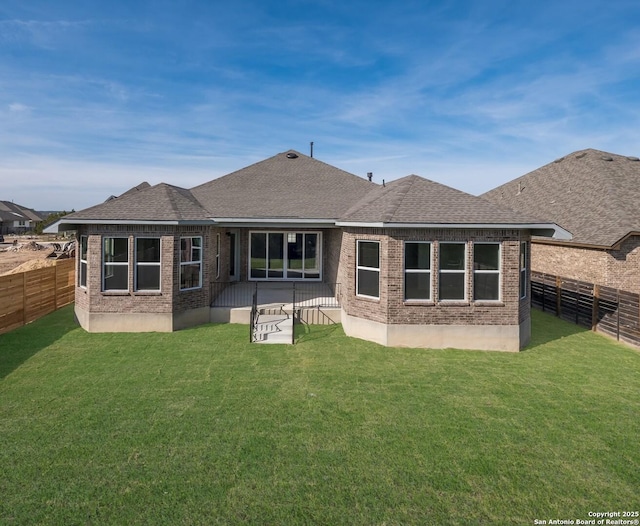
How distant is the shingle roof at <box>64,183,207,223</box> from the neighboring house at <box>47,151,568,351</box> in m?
0.03

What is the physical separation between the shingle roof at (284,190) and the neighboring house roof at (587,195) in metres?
8.70

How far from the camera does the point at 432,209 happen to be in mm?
10445

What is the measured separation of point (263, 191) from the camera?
15547 mm

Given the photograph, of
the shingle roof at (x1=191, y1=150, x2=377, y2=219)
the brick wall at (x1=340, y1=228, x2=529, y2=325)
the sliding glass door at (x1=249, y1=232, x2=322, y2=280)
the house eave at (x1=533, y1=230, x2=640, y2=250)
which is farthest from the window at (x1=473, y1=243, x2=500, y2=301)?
the sliding glass door at (x1=249, y1=232, x2=322, y2=280)

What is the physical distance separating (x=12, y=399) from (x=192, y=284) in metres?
5.74

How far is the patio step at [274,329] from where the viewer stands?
1059 centimetres

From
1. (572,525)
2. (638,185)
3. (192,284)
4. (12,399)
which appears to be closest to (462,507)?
(572,525)

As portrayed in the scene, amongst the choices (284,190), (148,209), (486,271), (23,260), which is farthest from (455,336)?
(23,260)

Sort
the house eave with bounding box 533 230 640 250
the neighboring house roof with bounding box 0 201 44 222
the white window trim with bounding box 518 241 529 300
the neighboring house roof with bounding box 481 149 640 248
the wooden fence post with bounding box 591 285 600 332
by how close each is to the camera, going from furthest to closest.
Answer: the neighboring house roof with bounding box 0 201 44 222 → the neighboring house roof with bounding box 481 149 640 248 → the house eave with bounding box 533 230 640 250 → the wooden fence post with bounding box 591 285 600 332 → the white window trim with bounding box 518 241 529 300

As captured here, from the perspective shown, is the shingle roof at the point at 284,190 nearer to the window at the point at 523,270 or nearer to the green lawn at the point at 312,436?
the green lawn at the point at 312,436

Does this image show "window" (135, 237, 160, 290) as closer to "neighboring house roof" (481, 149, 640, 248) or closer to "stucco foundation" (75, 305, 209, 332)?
"stucco foundation" (75, 305, 209, 332)

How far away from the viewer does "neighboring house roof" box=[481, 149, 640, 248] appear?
45.3ft

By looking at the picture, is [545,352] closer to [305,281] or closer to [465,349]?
[465,349]

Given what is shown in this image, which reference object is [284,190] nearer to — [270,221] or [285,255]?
[285,255]
